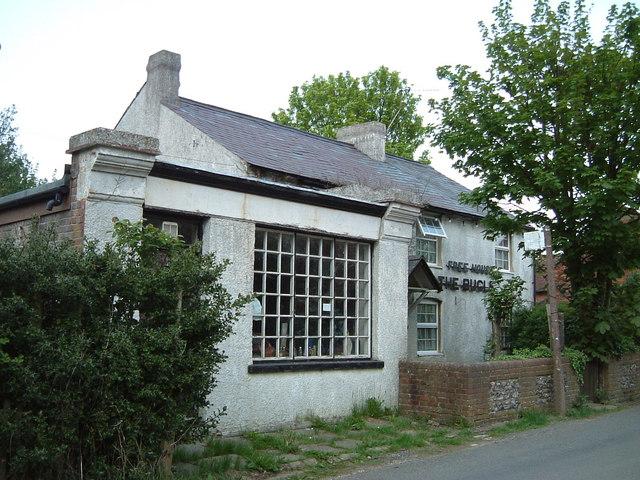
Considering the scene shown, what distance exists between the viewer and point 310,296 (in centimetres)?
1112

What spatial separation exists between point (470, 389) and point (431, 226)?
27.6 feet

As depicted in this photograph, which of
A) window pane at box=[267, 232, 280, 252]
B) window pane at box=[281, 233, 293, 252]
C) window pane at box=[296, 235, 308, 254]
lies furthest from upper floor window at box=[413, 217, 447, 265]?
window pane at box=[267, 232, 280, 252]

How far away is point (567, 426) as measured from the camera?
38.8ft

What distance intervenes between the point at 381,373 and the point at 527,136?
19.5 feet

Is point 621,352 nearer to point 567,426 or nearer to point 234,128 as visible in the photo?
point 567,426

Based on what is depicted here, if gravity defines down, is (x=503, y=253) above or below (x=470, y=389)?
above

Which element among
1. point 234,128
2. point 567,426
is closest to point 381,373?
point 567,426

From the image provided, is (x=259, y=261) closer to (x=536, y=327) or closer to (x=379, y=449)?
(x=379, y=449)

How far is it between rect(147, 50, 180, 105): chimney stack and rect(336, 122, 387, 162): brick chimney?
256 inches

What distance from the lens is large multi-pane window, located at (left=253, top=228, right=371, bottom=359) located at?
10625 mm

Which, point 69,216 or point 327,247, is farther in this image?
point 327,247

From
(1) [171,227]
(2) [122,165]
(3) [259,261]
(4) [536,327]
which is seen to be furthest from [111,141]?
(4) [536,327]

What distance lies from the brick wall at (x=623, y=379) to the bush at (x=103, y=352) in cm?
1072

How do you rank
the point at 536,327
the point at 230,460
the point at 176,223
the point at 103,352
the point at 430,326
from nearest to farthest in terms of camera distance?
the point at 103,352, the point at 230,460, the point at 176,223, the point at 536,327, the point at 430,326
